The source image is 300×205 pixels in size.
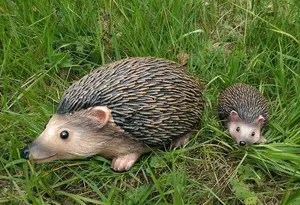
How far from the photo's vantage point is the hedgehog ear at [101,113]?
3.20 m

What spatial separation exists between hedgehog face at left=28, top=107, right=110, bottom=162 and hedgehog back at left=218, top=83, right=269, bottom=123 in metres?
1.17

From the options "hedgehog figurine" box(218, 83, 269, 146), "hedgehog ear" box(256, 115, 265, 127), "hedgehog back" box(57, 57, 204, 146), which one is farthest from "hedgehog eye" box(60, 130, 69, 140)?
"hedgehog ear" box(256, 115, 265, 127)

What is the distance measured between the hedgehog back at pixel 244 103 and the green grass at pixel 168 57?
0.48ft

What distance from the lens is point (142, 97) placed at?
330 cm

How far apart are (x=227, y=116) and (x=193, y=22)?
47.3 inches

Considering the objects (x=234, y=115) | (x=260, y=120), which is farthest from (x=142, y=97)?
(x=260, y=120)

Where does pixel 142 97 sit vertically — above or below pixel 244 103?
above

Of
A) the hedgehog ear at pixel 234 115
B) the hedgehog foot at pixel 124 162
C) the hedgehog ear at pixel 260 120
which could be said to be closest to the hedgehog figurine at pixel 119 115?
the hedgehog foot at pixel 124 162

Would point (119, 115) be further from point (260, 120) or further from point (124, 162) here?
point (260, 120)

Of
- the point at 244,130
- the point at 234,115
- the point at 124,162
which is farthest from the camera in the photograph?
the point at 234,115

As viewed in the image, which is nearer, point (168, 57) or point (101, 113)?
point (101, 113)

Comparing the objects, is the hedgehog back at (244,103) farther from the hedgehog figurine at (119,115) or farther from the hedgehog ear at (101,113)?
the hedgehog ear at (101,113)

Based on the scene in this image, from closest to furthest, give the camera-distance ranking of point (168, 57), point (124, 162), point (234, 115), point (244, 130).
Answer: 1. point (124, 162)
2. point (244, 130)
3. point (234, 115)
4. point (168, 57)

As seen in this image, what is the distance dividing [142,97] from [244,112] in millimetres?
1002
